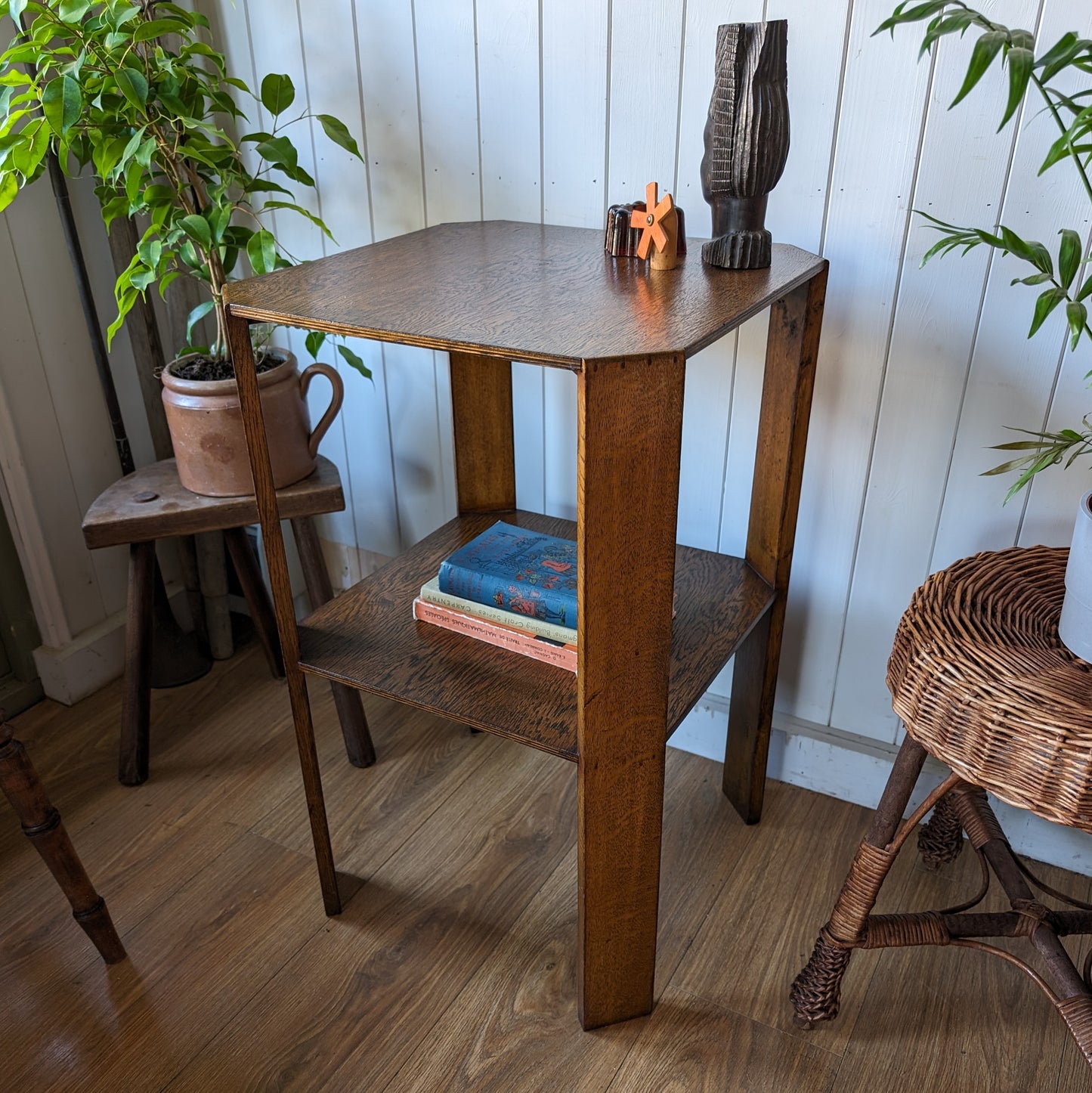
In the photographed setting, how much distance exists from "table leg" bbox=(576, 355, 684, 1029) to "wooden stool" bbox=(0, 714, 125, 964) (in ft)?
Answer: 2.18

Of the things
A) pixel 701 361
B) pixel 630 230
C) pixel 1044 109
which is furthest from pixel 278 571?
pixel 1044 109

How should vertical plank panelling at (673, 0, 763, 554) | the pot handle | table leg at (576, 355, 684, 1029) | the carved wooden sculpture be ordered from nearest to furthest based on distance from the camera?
table leg at (576, 355, 684, 1029) < the carved wooden sculpture < vertical plank panelling at (673, 0, 763, 554) < the pot handle

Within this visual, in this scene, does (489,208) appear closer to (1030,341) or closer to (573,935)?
(1030,341)

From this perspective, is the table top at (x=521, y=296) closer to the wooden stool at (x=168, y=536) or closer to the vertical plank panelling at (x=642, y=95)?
the vertical plank panelling at (x=642, y=95)

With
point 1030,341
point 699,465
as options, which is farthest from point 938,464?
point 699,465

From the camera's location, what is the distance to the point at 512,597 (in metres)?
1.29

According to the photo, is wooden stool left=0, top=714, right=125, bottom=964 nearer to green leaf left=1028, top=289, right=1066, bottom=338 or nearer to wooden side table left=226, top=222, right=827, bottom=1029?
wooden side table left=226, top=222, right=827, bottom=1029

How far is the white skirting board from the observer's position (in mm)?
1530

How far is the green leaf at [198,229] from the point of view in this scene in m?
1.34

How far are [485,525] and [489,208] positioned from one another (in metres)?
0.50

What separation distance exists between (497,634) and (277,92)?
2.75ft

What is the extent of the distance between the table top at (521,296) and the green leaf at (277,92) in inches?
12.4

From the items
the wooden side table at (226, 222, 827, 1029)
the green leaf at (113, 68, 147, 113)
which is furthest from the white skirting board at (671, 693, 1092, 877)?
the green leaf at (113, 68, 147, 113)

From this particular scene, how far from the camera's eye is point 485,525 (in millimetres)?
1600
